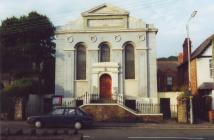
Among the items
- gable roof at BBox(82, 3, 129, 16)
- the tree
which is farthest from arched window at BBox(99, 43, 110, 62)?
the tree

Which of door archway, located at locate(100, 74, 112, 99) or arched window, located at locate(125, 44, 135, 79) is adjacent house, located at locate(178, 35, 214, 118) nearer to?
arched window, located at locate(125, 44, 135, 79)

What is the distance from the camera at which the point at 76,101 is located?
36.6m

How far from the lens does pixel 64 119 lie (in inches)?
978

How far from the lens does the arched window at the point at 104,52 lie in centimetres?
3750

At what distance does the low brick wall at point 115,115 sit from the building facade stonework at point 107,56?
377cm

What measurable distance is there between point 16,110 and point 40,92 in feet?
24.9

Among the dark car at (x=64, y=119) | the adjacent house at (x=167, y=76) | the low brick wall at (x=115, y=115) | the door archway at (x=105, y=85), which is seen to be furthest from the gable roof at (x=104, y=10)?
the adjacent house at (x=167, y=76)

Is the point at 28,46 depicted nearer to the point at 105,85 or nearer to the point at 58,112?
the point at 105,85

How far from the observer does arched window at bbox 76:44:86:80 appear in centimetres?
3747

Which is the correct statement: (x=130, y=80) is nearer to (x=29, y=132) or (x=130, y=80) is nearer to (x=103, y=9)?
(x=103, y=9)

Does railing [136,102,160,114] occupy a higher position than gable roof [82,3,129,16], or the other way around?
gable roof [82,3,129,16]

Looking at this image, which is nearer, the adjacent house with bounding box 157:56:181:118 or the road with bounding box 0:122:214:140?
the road with bounding box 0:122:214:140

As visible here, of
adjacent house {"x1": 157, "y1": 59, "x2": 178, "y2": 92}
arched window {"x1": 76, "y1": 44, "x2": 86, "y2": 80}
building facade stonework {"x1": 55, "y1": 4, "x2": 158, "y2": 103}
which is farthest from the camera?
adjacent house {"x1": 157, "y1": 59, "x2": 178, "y2": 92}

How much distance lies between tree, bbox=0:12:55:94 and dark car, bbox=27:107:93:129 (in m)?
15.4
